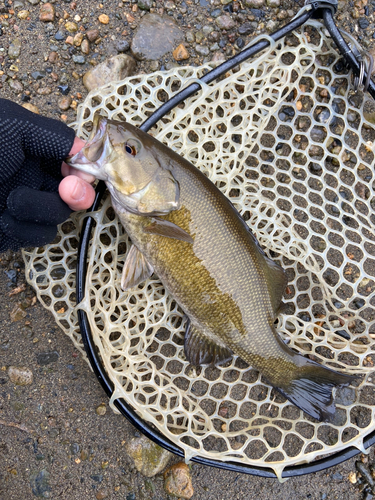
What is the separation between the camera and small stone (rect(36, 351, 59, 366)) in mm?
2957

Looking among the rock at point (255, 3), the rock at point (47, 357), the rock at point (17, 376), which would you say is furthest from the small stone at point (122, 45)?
the rock at point (17, 376)

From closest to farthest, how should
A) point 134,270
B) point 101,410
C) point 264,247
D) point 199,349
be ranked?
point 134,270
point 199,349
point 264,247
point 101,410

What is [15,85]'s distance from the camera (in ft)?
9.95

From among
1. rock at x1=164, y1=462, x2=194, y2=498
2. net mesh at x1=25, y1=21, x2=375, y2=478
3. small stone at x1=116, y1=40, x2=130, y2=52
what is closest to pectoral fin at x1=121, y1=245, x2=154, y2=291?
net mesh at x1=25, y1=21, x2=375, y2=478

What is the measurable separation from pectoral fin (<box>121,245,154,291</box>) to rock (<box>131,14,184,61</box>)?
161 centimetres

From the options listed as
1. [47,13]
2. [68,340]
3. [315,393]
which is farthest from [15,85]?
[315,393]

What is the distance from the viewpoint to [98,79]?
3045 mm

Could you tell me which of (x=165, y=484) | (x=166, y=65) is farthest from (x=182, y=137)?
(x=165, y=484)

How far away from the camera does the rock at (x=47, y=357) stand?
2.96 m

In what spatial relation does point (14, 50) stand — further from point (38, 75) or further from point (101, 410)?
point (101, 410)

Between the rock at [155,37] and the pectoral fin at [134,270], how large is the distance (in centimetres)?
161

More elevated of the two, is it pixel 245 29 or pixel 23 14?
pixel 245 29

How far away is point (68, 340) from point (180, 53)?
7.89 feet

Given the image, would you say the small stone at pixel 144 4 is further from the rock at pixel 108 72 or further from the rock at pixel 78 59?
the rock at pixel 78 59
